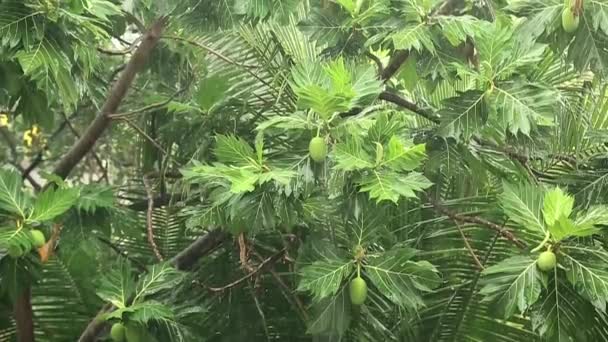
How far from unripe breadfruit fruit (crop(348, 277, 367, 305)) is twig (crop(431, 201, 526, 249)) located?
27 cm

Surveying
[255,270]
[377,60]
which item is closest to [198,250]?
[255,270]

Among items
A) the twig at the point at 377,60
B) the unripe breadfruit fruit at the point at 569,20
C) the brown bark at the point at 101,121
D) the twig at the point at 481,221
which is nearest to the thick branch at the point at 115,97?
the brown bark at the point at 101,121

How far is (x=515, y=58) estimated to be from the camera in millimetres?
852

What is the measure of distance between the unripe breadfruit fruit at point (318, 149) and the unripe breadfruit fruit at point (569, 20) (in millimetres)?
349

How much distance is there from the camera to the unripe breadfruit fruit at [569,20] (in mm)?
877

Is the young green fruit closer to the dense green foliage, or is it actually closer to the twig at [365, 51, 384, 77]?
the dense green foliage

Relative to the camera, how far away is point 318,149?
0.78 metres

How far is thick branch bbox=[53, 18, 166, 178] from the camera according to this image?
1.30 metres

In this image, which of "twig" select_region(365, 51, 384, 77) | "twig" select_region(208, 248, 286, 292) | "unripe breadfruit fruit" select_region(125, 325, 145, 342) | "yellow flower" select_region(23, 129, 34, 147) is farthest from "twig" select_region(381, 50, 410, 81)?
"yellow flower" select_region(23, 129, 34, 147)

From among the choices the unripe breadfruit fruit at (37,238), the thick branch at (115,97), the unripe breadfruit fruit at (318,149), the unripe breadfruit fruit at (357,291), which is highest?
the thick branch at (115,97)

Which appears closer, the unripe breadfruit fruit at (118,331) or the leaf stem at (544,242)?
the leaf stem at (544,242)

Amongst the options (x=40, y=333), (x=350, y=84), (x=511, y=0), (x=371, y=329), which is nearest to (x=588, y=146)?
(x=511, y=0)

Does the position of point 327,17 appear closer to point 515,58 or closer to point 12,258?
point 515,58

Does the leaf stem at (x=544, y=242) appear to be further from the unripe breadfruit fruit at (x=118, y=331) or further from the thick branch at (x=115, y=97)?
the thick branch at (x=115, y=97)
